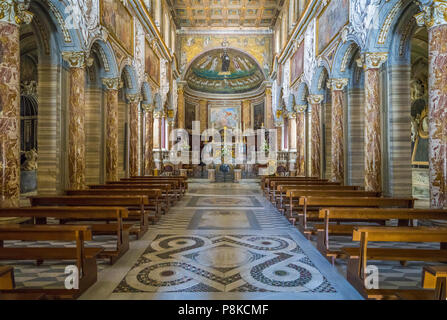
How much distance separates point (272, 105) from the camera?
26266mm

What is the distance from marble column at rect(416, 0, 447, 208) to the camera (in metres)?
6.07

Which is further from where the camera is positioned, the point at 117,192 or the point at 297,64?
the point at 297,64

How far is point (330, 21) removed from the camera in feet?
41.0

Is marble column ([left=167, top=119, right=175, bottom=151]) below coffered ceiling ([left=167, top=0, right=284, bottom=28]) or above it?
below

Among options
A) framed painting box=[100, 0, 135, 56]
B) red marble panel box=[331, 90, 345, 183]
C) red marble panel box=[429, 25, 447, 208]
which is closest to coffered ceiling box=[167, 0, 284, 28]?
framed painting box=[100, 0, 135, 56]

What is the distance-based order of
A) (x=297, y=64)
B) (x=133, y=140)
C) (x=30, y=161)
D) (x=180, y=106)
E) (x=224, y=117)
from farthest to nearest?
(x=224, y=117), (x=180, y=106), (x=297, y=64), (x=133, y=140), (x=30, y=161)

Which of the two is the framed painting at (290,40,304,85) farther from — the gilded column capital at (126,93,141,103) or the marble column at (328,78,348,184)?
the gilded column capital at (126,93,141,103)

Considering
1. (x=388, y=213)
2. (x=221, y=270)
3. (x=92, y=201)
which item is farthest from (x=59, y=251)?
(x=388, y=213)

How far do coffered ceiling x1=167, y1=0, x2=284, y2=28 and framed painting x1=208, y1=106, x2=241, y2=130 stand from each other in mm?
8623

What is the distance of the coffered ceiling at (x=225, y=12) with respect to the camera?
906 inches

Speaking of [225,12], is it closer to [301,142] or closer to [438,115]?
[301,142]

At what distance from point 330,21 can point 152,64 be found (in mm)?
10366

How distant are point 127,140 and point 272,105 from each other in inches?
554

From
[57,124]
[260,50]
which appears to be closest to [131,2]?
[57,124]
